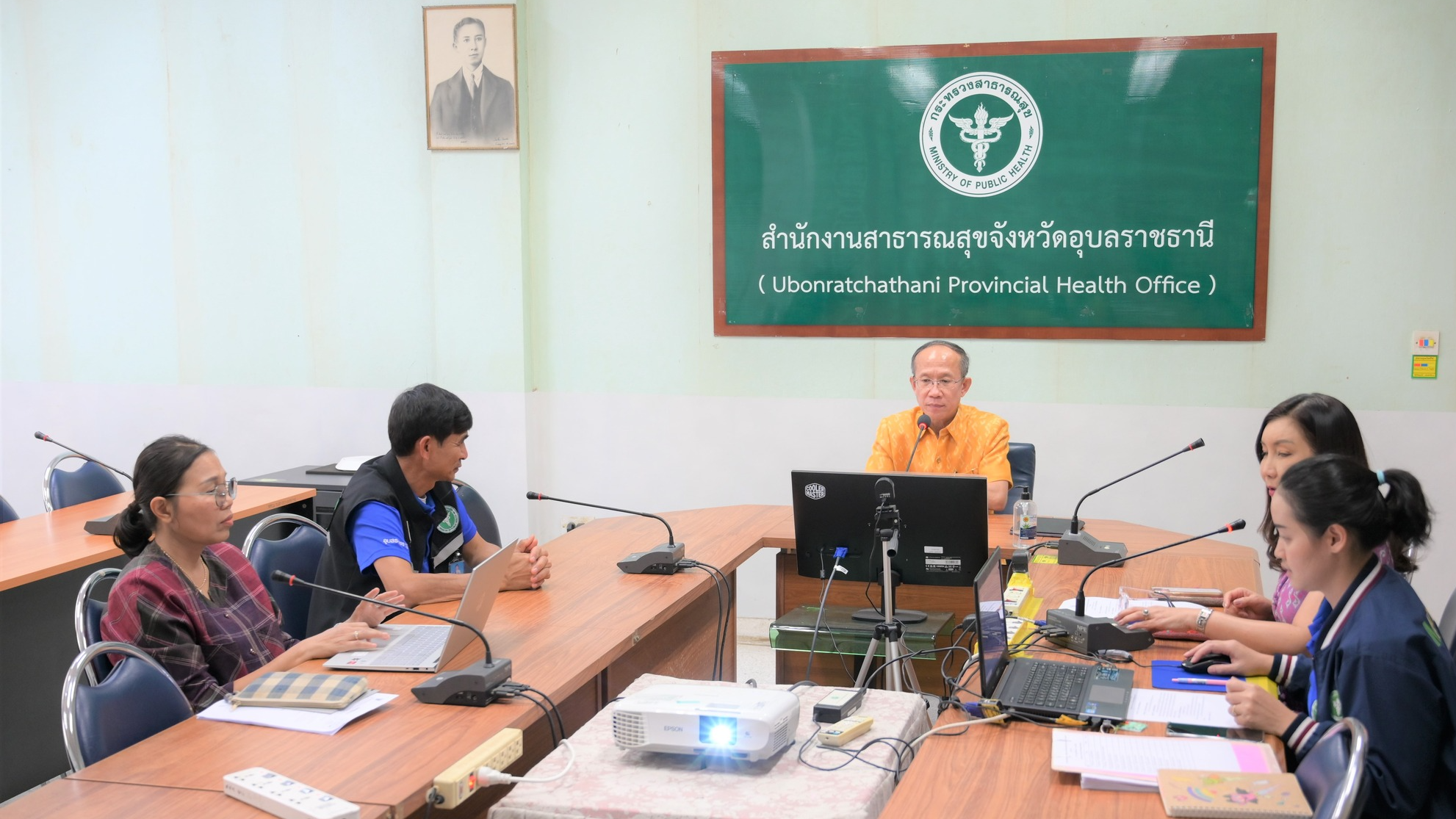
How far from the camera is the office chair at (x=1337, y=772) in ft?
4.73

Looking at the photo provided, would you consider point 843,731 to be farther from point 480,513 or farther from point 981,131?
point 981,131

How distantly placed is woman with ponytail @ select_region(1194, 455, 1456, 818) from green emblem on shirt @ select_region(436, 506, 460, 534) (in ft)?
6.24

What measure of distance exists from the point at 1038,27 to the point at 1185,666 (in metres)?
2.98

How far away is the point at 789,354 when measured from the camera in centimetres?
475

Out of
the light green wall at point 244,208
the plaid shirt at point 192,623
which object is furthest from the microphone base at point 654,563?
the light green wall at point 244,208

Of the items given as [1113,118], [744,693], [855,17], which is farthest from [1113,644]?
[855,17]

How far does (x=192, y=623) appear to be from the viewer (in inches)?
89.1

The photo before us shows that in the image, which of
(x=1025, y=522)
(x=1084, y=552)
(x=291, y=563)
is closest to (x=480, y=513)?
(x=291, y=563)

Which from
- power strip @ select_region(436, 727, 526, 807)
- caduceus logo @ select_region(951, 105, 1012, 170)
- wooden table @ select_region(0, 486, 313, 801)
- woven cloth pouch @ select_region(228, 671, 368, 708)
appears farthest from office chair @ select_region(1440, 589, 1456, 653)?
wooden table @ select_region(0, 486, 313, 801)

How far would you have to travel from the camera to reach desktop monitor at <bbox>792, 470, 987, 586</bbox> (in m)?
2.69

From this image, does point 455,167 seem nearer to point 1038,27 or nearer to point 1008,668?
point 1038,27

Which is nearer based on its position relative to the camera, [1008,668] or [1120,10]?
[1008,668]

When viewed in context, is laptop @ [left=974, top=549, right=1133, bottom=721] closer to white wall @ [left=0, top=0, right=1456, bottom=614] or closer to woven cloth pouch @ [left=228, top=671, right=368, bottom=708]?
woven cloth pouch @ [left=228, top=671, right=368, bottom=708]

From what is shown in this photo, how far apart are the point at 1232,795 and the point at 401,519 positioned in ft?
6.32
